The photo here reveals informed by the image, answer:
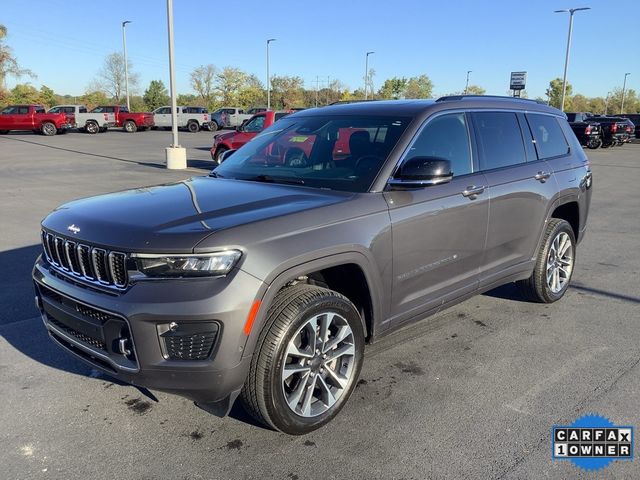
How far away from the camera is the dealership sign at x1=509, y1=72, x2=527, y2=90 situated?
4434 cm

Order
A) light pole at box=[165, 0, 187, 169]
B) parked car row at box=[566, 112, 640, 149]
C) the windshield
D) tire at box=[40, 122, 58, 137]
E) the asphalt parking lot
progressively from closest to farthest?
the asphalt parking lot, the windshield, light pole at box=[165, 0, 187, 169], parked car row at box=[566, 112, 640, 149], tire at box=[40, 122, 58, 137]

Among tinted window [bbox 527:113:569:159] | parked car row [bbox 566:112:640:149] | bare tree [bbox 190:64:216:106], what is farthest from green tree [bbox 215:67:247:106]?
tinted window [bbox 527:113:569:159]

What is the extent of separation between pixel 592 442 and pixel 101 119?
3931 centimetres

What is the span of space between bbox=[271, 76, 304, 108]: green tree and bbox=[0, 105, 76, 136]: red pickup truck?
37.4 metres

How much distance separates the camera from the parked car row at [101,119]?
3384 centimetres

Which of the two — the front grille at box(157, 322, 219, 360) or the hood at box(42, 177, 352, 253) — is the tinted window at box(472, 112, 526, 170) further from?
the front grille at box(157, 322, 219, 360)

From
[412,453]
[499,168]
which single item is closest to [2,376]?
[412,453]

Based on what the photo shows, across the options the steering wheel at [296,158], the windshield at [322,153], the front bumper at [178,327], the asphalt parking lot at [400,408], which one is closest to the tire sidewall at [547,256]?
the asphalt parking lot at [400,408]

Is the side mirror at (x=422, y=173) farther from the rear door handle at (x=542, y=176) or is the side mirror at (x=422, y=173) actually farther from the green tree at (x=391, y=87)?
the green tree at (x=391, y=87)

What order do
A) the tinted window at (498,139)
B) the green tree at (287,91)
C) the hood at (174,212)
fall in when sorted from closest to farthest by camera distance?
the hood at (174,212), the tinted window at (498,139), the green tree at (287,91)

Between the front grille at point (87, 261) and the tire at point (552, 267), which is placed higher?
the front grille at point (87, 261)

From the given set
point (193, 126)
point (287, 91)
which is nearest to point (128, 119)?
point (193, 126)

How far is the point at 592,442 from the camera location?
308cm

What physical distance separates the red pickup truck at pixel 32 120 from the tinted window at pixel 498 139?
3448 cm
